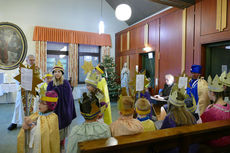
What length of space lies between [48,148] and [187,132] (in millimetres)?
1289

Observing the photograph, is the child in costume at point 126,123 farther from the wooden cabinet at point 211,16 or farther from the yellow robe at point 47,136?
the wooden cabinet at point 211,16

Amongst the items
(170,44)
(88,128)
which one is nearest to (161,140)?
(88,128)

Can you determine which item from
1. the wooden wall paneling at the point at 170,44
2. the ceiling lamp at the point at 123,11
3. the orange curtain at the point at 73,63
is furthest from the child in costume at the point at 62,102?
the orange curtain at the point at 73,63

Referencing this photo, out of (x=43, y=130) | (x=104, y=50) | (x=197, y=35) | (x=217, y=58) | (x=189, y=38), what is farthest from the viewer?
(x=104, y=50)

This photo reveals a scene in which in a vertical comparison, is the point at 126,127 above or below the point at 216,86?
below

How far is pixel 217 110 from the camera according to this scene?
167cm

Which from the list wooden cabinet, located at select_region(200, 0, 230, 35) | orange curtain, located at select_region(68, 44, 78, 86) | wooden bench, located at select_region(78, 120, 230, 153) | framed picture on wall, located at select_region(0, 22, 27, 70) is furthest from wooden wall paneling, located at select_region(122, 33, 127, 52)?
wooden bench, located at select_region(78, 120, 230, 153)

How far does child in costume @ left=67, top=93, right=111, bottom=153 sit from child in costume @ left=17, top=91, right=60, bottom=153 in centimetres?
52

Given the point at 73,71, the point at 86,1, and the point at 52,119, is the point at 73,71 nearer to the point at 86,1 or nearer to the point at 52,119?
the point at 86,1

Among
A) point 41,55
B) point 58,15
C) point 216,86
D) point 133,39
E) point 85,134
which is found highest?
point 58,15

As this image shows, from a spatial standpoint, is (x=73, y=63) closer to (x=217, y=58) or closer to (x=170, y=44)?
(x=170, y=44)

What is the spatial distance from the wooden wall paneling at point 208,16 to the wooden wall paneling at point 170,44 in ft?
2.23

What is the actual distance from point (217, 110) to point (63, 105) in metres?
1.77

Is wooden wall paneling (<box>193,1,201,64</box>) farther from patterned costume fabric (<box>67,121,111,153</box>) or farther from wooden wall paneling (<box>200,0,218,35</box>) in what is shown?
patterned costume fabric (<box>67,121,111,153</box>)
